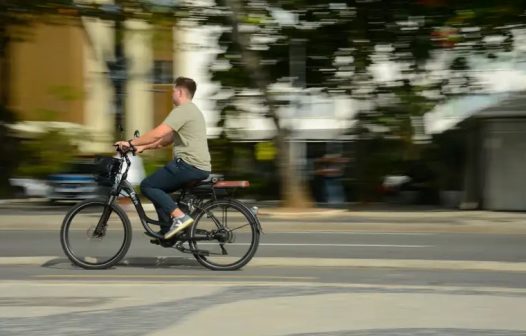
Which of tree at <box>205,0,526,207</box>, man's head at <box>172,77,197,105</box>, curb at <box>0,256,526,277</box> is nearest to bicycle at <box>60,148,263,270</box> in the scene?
curb at <box>0,256,526,277</box>

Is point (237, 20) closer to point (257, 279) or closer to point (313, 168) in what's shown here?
point (313, 168)

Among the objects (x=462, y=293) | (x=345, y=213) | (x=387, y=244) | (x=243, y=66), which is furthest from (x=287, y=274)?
(x=243, y=66)

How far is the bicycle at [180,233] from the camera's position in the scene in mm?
8195

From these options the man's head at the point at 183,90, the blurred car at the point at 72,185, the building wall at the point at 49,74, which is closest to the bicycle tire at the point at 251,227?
the man's head at the point at 183,90

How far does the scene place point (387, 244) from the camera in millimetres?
11938

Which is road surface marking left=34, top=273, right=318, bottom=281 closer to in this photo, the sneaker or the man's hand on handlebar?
the sneaker

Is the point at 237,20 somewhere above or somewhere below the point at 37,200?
above

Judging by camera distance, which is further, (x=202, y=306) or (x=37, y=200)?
(x=37, y=200)

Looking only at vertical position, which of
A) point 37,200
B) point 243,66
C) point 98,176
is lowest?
point 37,200

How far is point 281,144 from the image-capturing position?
17.7 metres

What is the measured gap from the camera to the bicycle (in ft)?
26.9

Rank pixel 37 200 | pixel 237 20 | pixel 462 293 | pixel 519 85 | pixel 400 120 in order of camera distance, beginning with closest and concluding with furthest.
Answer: pixel 462 293 < pixel 237 20 < pixel 400 120 < pixel 37 200 < pixel 519 85

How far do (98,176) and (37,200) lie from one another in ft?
46.8

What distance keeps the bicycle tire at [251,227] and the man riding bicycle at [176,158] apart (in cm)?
13
